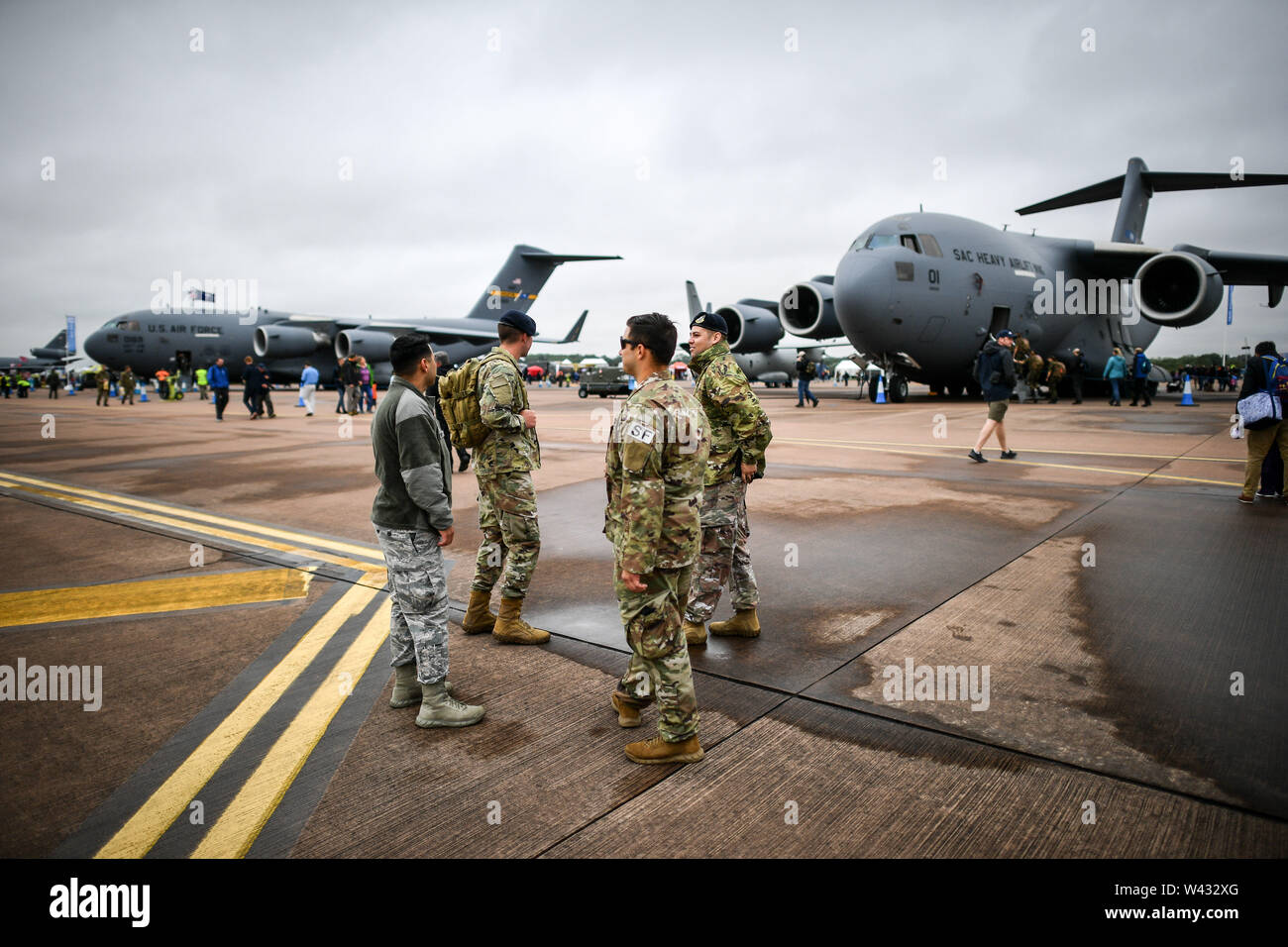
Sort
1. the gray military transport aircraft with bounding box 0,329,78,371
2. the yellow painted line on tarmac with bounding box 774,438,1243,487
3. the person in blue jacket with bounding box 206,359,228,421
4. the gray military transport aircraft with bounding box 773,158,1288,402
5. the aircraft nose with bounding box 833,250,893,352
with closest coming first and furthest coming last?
the yellow painted line on tarmac with bounding box 774,438,1243,487, the aircraft nose with bounding box 833,250,893,352, the gray military transport aircraft with bounding box 773,158,1288,402, the person in blue jacket with bounding box 206,359,228,421, the gray military transport aircraft with bounding box 0,329,78,371

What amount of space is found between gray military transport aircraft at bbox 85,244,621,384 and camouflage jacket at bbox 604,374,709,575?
99.1ft

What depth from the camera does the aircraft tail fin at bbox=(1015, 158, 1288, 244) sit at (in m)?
24.5

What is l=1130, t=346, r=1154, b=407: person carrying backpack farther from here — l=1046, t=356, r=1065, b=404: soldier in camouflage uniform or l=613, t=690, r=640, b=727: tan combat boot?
l=613, t=690, r=640, b=727: tan combat boot

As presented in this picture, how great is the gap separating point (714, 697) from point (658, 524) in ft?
3.69

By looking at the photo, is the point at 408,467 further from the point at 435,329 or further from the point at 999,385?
the point at 435,329

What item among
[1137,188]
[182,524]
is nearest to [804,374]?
[1137,188]

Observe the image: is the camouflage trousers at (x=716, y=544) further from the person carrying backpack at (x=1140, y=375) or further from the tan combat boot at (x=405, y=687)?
the person carrying backpack at (x=1140, y=375)

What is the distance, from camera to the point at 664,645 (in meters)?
2.98

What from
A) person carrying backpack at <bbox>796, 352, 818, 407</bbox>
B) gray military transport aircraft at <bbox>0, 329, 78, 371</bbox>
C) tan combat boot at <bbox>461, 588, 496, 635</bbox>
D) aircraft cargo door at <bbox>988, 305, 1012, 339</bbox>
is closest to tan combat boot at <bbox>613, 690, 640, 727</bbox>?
tan combat boot at <bbox>461, 588, 496, 635</bbox>

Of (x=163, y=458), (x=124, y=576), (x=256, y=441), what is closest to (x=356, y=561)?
(x=124, y=576)

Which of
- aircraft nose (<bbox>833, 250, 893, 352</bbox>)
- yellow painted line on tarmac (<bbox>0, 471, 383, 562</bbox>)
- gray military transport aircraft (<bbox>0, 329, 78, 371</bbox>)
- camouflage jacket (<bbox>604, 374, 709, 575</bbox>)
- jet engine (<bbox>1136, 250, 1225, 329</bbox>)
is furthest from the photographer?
gray military transport aircraft (<bbox>0, 329, 78, 371</bbox>)

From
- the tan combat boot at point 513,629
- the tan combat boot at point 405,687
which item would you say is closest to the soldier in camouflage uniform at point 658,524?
the tan combat boot at point 405,687

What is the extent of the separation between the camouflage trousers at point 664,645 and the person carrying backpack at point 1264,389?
7.59 m
